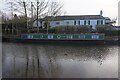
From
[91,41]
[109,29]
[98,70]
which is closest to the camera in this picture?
[98,70]

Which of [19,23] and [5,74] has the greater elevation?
[19,23]

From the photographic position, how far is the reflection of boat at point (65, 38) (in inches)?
919

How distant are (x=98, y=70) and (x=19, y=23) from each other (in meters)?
29.7

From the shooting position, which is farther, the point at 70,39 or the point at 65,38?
the point at 65,38

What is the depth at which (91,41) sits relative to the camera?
23281mm

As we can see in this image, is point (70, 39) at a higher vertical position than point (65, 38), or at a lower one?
lower

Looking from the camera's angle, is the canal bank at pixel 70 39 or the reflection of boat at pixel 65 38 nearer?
the canal bank at pixel 70 39

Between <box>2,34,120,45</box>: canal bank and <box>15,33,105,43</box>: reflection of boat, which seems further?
<box>15,33,105,43</box>: reflection of boat

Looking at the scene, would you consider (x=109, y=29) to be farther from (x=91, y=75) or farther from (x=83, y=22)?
(x=91, y=75)

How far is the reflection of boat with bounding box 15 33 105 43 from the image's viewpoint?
2334cm

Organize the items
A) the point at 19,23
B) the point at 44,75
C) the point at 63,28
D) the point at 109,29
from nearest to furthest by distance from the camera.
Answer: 1. the point at 44,75
2. the point at 109,29
3. the point at 63,28
4. the point at 19,23

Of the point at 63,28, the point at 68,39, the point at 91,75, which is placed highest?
the point at 63,28

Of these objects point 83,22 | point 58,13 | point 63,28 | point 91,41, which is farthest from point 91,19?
point 91,41

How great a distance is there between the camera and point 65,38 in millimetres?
23938
